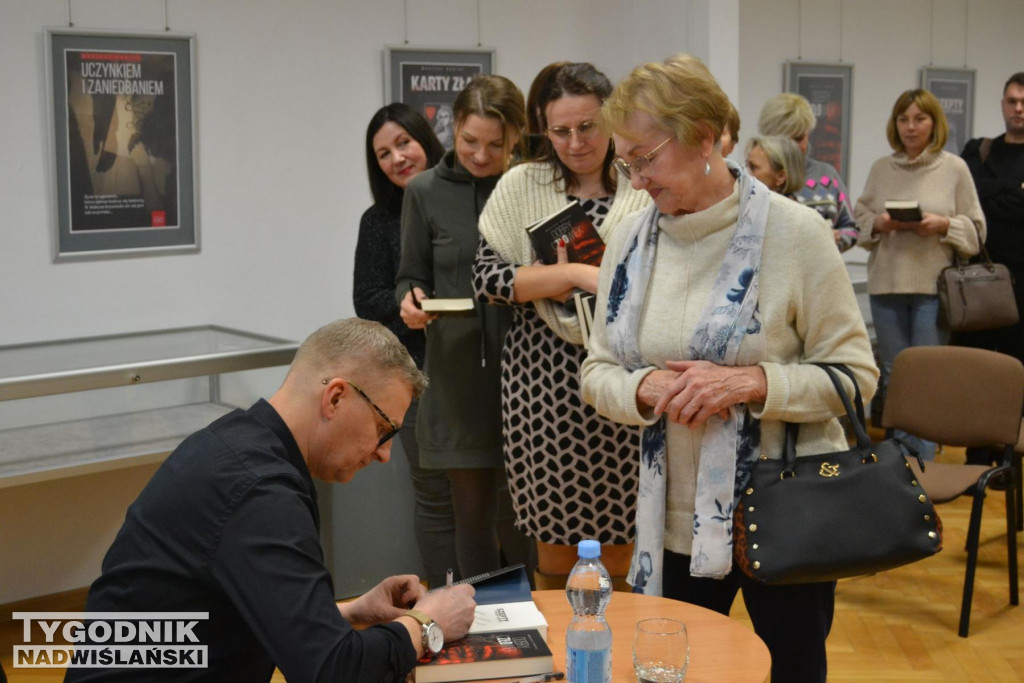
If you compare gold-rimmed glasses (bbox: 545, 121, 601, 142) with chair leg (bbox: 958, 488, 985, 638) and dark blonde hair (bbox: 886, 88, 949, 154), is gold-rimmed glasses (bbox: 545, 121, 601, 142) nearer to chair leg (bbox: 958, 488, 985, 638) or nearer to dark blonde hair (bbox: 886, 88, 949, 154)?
chair leg (bbox: 958, 488, 985, 638)

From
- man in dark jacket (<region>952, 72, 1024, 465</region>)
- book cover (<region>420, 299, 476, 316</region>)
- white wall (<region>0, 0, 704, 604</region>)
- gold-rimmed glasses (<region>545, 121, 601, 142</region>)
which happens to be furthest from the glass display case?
man in dark jacket (<region>952, 72, 1024, 465</region>)

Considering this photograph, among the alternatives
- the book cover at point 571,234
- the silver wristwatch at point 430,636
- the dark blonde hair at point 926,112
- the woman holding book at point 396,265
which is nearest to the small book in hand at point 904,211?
the dark blonde hair at point 926,112

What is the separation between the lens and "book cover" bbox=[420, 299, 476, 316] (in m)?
3.33

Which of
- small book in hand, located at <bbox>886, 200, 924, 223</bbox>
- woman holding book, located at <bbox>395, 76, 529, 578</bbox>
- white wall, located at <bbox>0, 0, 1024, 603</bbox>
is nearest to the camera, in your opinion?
woman holding book, located at <bbox>395, 76, 529, 578</bbox>

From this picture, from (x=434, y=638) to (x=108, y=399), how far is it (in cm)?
243

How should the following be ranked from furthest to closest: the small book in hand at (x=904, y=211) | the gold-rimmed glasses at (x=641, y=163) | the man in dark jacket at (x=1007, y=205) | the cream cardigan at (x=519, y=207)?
the man in dark jacket at (x=1007, y=205) → the small book in hand at (x=904, y=211) → the cream cardigan at (x=519, y=207) → the gold-rimmed glasses at (x=641, y=163)

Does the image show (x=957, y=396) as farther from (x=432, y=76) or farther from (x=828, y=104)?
(x=828, y=104)

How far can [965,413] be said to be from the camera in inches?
176

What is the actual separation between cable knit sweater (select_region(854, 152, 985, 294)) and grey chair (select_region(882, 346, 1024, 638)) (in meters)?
1.41

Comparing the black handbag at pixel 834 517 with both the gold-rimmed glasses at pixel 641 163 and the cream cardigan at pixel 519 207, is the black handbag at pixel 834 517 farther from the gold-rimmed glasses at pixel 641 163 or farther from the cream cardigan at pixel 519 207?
the cream cardigan at pixel 519 207

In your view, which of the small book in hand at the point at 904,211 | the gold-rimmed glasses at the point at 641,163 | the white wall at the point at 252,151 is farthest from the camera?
the small book in hand at the point at 904,211

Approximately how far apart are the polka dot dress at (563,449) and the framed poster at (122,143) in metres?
2.16

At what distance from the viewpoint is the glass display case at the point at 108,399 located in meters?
3.80

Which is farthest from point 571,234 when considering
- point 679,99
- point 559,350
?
point 679,99
